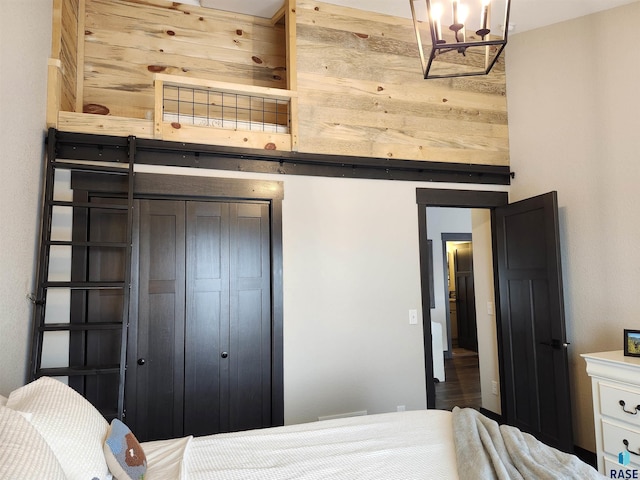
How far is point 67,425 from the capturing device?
136 cm

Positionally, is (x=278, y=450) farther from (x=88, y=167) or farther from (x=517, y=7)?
(x=517, y=7)

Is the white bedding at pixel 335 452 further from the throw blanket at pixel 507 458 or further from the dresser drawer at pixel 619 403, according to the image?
the dresser drawer at pixel 619 403

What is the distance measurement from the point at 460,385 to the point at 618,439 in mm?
2933

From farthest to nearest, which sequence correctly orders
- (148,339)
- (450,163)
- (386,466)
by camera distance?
(450,163), (148,339), (386,466)

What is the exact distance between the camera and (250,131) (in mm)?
3188

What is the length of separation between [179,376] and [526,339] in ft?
9.10

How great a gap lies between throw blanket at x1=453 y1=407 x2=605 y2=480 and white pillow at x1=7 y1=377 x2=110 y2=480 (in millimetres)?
1283

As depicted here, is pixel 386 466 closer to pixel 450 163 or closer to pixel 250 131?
pixel 250 131

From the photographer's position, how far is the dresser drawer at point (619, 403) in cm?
240

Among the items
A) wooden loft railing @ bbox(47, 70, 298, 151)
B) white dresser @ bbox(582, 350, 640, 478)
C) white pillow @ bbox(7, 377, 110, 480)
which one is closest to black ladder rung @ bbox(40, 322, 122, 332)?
white pillow @ bbox(7, 377, 110, 480)

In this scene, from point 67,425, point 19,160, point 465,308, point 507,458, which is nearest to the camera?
point 67,425

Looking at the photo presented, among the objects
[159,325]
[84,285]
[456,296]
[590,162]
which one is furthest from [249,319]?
[456,296]

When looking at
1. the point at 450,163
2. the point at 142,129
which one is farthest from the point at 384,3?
the point at 142,129

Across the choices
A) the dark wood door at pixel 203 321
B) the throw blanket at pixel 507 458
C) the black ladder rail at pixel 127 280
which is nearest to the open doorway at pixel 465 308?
the dark wood door at pixel 203 321
